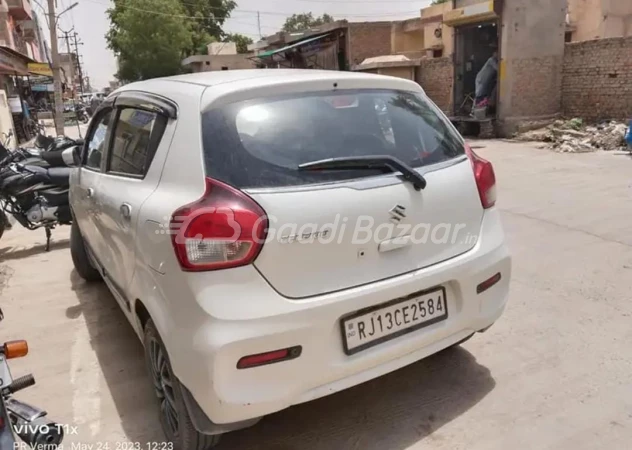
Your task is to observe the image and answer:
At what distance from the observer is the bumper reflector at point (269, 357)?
1976 millimetres

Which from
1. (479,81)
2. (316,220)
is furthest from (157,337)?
(479,81)

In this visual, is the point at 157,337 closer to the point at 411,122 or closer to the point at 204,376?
the point at 204,376

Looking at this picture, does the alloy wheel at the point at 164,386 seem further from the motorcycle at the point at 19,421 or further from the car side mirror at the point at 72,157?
the car side mirror at the point at 72,157

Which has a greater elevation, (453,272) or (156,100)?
(156,100)

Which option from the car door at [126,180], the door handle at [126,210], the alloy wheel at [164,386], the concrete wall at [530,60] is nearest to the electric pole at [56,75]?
the concrete wall at [530,60]

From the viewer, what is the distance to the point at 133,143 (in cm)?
285

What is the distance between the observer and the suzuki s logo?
2.24m

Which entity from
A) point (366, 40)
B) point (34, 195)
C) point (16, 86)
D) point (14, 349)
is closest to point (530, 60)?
point (366, 40)

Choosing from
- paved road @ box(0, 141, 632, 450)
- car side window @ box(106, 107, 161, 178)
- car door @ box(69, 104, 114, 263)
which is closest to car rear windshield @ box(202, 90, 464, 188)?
car side window @ box(106, 107, 161, 178)

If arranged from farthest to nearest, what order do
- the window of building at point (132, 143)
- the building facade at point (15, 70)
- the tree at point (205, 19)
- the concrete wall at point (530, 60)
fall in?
the tree at point (205, 19) → the concrete wall at point (530, 60) → the building facade at point (15, 70) → the window of building at point (132, 143)

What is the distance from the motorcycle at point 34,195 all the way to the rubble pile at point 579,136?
9819 millimetres

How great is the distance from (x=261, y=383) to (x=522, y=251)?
11.8 ft

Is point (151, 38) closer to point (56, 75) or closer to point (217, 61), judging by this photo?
point (217, 61)

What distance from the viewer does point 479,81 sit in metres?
14.8
